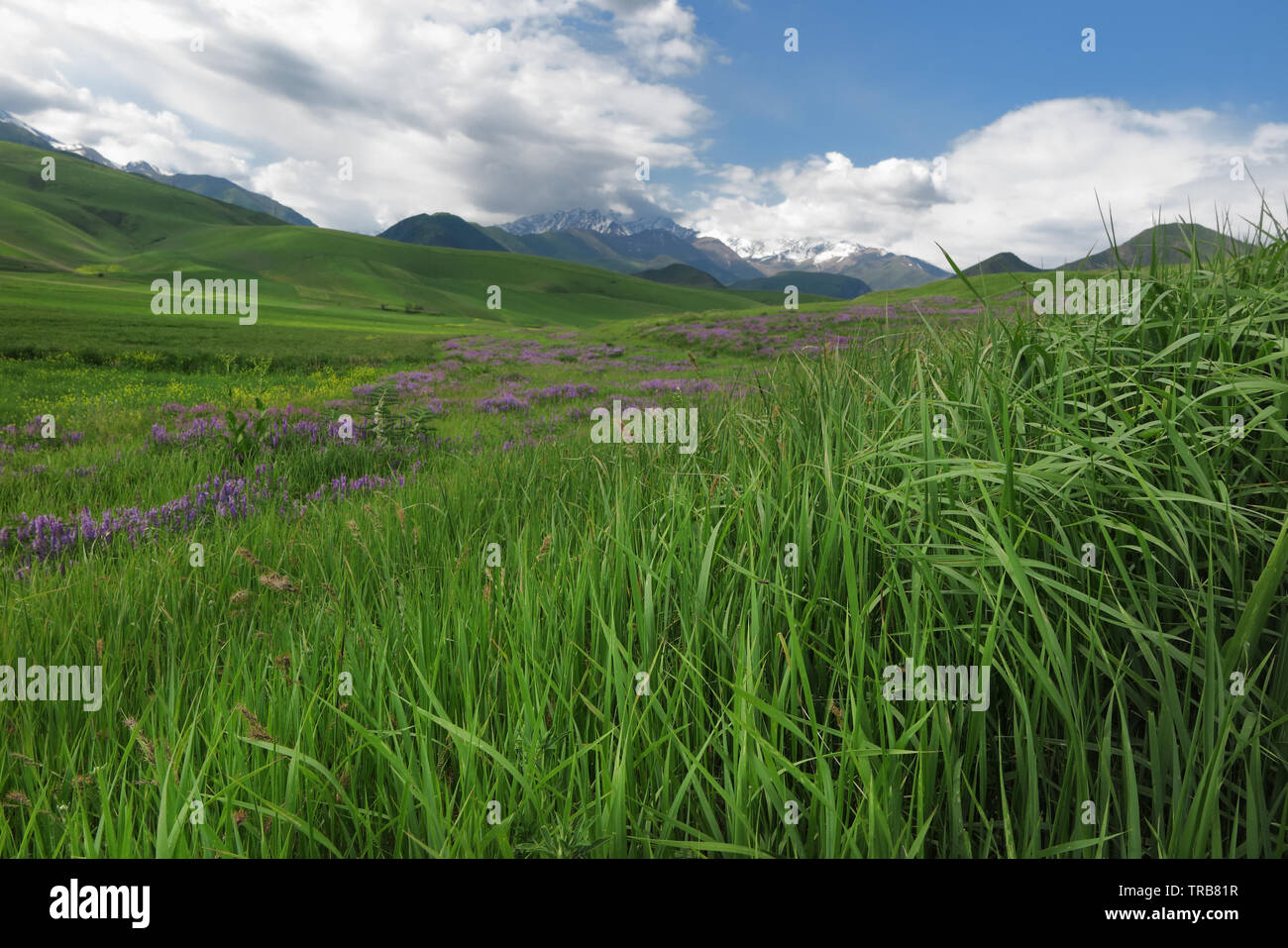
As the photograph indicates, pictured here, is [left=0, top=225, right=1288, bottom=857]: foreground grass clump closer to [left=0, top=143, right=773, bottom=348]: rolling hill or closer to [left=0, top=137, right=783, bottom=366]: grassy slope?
[left=0, top=137, right=783, bottom=366]: grassy slope

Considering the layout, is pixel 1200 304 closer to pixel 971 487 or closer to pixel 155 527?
pixel 971 487

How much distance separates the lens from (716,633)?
204cm

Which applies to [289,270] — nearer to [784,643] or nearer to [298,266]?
[298,266]

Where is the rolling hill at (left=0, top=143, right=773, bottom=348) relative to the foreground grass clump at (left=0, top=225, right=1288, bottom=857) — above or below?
above

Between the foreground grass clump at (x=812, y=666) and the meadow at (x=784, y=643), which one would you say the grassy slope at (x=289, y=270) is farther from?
the foreground grass clump at (x=812, y=666)

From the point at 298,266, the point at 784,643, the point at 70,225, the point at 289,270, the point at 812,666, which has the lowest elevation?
the point at 812,666

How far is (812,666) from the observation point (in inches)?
82.5

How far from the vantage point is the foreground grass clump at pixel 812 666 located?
1.59 m

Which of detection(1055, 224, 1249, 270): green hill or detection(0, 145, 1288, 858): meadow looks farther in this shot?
detection(1055, 224, 1249, 270): green hill

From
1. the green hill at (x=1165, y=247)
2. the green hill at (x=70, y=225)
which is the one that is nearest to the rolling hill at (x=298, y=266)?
the green hill at (x=70, y=225)

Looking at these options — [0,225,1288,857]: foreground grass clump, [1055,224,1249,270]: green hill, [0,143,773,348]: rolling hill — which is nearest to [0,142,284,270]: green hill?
[0,143,773,348]: rolling hill

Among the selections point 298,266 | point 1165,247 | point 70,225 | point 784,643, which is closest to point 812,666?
point 784,643

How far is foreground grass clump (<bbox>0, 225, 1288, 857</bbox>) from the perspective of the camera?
159cm
